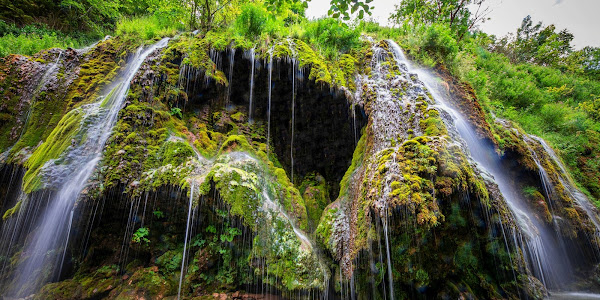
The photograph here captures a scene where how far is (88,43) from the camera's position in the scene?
11438 mm

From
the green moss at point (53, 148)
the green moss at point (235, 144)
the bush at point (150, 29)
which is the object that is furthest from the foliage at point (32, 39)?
the green moss at point (235, 144)

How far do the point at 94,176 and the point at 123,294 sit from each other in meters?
2.38

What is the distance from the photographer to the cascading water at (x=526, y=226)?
16.3ft

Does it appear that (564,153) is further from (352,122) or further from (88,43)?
(88,43)

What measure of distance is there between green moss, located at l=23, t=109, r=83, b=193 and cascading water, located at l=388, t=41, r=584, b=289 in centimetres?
871

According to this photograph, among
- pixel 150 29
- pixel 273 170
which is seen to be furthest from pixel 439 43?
pixel 150 29

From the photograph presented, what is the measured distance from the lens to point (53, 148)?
16.3 ft

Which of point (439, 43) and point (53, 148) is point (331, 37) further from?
point (53, 148)

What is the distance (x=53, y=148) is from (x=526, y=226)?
1087 cm

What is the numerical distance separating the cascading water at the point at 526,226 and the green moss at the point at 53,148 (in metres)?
8.71

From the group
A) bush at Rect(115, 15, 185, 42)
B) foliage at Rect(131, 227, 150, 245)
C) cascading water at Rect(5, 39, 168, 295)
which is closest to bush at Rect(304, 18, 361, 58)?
bush at Rect(115, 15, 185, 42)

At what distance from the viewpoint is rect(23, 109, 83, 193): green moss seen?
442 cm

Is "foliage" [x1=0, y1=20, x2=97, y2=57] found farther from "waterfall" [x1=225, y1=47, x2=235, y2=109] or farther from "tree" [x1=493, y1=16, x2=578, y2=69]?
"tree" [x1=493, y1=16, x2=578, y2=69]

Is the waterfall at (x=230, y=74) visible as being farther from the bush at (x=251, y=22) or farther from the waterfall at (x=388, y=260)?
the waterfall at (x=388, y=260)
